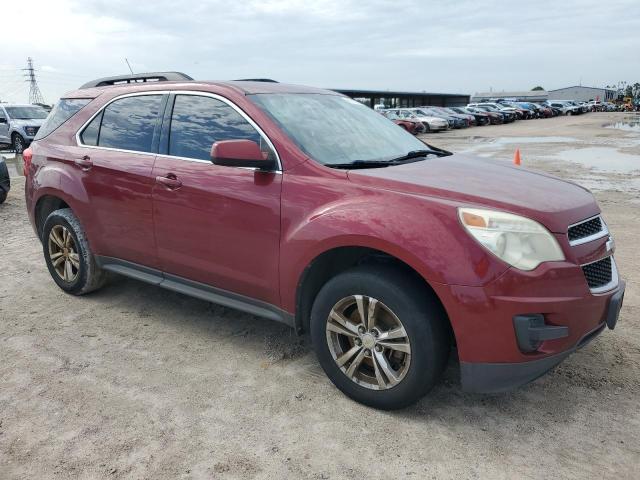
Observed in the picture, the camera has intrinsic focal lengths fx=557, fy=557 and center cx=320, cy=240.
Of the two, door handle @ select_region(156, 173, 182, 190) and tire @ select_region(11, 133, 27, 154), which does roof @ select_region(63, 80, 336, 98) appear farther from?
tire @ select_region(11, 133, 27, 154)

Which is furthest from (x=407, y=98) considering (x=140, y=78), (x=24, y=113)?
(x=140, y=78)

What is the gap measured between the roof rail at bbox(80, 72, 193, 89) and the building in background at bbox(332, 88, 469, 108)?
6453cm

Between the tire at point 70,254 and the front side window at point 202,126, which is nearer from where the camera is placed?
the front side window at point 202,126

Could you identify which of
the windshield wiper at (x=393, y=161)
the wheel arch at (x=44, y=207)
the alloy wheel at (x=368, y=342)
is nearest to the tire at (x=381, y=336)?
the alloy wheel at (x=368, y=342)

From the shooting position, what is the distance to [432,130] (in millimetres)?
30812

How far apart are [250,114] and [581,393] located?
2594 mm

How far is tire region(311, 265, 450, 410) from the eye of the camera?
9.16ft

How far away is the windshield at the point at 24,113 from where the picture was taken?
19672mm

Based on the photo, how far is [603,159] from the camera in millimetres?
15203

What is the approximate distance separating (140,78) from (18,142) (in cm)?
1707

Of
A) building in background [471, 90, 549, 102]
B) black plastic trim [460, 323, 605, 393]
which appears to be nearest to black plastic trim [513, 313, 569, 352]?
black plastic trim [460, 323, 605, 393]

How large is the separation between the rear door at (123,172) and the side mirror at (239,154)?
0.89 m

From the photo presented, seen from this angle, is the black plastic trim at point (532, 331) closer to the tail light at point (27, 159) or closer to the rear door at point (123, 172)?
the rear door at point (123, 172)

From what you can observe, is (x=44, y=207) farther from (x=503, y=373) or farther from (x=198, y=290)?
(x=503, y=373)
